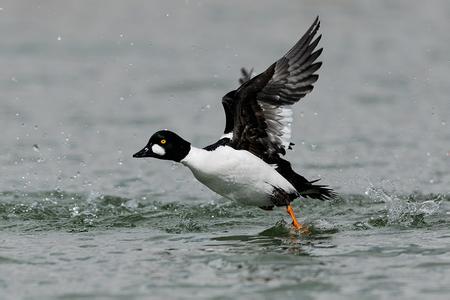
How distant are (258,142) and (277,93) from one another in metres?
0.68

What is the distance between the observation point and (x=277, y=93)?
412 inches

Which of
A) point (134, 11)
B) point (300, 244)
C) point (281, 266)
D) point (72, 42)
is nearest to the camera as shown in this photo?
point (281, 266)

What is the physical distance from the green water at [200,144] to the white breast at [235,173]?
0.44 meters

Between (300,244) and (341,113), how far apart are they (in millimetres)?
7362

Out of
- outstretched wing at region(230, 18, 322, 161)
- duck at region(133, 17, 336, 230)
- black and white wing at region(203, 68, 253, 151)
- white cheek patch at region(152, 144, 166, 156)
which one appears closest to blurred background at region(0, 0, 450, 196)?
black and white wing at region(203, 68, 253, 151)

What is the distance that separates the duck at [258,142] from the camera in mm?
10383

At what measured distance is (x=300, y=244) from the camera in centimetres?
1023

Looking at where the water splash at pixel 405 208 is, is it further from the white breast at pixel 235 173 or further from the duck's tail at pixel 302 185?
the white breast at pixel 235 173

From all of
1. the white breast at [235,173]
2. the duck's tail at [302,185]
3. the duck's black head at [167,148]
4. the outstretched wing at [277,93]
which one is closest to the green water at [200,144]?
the duck's tail at [302,185]

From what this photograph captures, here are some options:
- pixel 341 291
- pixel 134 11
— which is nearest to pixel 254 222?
pixel 341 291

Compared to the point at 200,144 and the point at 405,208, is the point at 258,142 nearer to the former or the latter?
the point at 405,208

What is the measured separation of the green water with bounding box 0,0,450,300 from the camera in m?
9.13

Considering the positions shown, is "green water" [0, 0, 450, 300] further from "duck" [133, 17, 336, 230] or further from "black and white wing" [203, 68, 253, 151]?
"black and white wing" [203, 68, 253, 151]

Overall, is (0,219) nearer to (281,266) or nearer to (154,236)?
(154,236)
